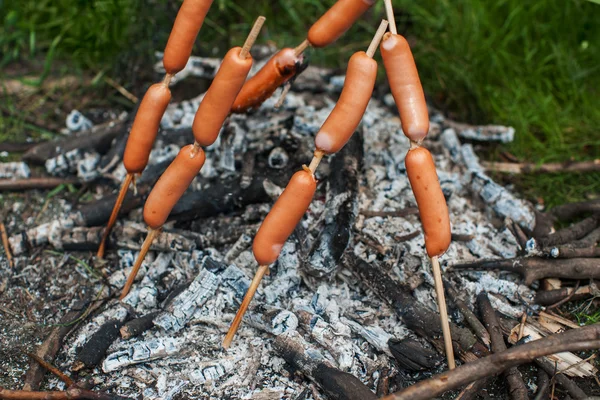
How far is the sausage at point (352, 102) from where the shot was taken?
2182 millimetres

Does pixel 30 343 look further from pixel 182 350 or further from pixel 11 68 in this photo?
pixel 11 68

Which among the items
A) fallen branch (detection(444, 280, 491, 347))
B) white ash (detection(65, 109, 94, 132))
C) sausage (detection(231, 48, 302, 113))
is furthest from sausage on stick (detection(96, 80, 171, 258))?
fallen branch (detection(444, 280, 491, 347))

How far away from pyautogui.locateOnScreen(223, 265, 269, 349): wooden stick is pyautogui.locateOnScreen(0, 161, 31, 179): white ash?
1982 mm

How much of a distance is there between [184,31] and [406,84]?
0.91 meters

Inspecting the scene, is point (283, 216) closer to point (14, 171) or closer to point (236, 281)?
point (236, 281)

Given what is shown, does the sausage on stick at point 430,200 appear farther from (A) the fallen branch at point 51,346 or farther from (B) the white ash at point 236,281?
(A) the fallen branch at point 51,346

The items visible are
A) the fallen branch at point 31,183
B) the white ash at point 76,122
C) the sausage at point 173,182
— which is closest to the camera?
the sausage at point 173,182

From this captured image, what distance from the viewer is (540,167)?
379cm

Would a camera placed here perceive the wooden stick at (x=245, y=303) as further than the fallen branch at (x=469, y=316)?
No

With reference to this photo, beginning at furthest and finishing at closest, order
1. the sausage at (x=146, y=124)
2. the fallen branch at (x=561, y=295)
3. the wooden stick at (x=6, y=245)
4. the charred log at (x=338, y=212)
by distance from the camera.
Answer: the wooden stick at (x=6, y=245) → the fallen branch at (x=561, y=295) → the charred log at (x=338, y=212) → the sausage at (x=146, y=124)

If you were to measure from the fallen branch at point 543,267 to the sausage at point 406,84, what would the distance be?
107 cm

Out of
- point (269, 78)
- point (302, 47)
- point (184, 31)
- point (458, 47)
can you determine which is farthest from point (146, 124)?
point (458, 47)

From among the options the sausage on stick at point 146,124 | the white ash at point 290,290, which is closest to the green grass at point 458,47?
the white ash at point 290,290

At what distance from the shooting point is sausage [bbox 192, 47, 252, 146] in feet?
7.17
